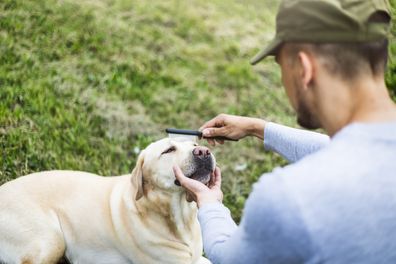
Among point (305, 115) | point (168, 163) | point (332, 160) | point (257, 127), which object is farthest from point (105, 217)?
point (332, 160)

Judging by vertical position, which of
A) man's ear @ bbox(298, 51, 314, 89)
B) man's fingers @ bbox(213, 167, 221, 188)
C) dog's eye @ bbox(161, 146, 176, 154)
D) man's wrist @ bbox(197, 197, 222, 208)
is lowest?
dog's eye @ bbox(161, 146, 176, 154)

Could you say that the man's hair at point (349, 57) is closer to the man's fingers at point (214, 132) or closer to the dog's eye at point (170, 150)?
the man's fingers at point (214, 132)

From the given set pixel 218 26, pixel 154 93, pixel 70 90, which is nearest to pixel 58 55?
pixel 70 90

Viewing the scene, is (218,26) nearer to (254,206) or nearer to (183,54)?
(183,54)

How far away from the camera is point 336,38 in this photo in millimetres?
1893

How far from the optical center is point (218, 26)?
7219 mm

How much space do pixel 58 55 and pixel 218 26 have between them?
7.00ft

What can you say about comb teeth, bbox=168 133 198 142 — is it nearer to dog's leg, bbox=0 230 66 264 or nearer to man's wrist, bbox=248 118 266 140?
man's wrist, bbox=248 118 266 140

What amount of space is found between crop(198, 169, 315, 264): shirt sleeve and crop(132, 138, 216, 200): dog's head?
1392mm

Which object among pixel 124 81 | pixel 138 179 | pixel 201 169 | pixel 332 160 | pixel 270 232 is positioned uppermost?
pixel 332 160

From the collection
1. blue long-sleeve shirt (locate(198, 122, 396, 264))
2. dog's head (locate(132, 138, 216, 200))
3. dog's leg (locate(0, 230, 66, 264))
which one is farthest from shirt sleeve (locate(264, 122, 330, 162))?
dog's leg (locate(0, 230, 66, 264))

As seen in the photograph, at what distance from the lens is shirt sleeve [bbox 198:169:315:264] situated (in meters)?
Answer: 1.72

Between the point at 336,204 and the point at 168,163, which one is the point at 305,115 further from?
the point at 168,163

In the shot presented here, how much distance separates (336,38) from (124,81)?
4173mm
